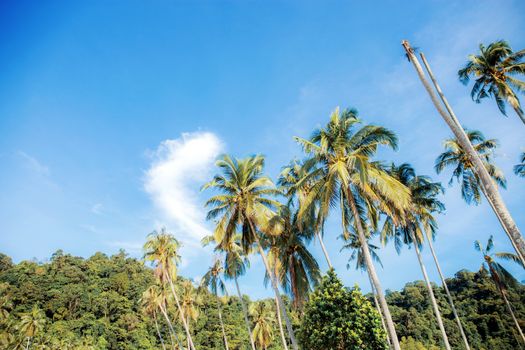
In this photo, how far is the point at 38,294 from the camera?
216 feet

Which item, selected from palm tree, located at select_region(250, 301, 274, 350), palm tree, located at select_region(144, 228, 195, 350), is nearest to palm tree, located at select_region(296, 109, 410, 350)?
palm tree, located at select_region(144, 228, 195, 350)

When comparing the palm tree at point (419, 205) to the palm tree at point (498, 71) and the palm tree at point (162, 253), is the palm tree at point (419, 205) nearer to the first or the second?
the palm tree at point (498, 71)

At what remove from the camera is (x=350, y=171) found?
1589 centimetres

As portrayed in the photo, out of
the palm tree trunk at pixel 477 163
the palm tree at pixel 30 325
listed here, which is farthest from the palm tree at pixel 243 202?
the palm tree at pixel 30 325

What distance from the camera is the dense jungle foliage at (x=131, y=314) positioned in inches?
2024

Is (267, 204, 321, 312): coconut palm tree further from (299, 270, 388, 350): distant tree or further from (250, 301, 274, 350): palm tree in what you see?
(250, 301, 274, 350): palm tree

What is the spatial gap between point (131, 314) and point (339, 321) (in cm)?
5947

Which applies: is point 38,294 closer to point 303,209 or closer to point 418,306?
point 303,209

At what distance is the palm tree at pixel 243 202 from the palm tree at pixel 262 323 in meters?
27.1

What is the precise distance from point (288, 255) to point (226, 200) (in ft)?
18.7

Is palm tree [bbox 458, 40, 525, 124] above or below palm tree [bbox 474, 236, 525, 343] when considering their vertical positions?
above

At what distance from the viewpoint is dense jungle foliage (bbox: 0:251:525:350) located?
169 ft

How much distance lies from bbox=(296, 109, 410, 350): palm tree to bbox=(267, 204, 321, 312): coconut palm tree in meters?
5.27

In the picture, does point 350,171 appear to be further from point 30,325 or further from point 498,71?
point 30,325
